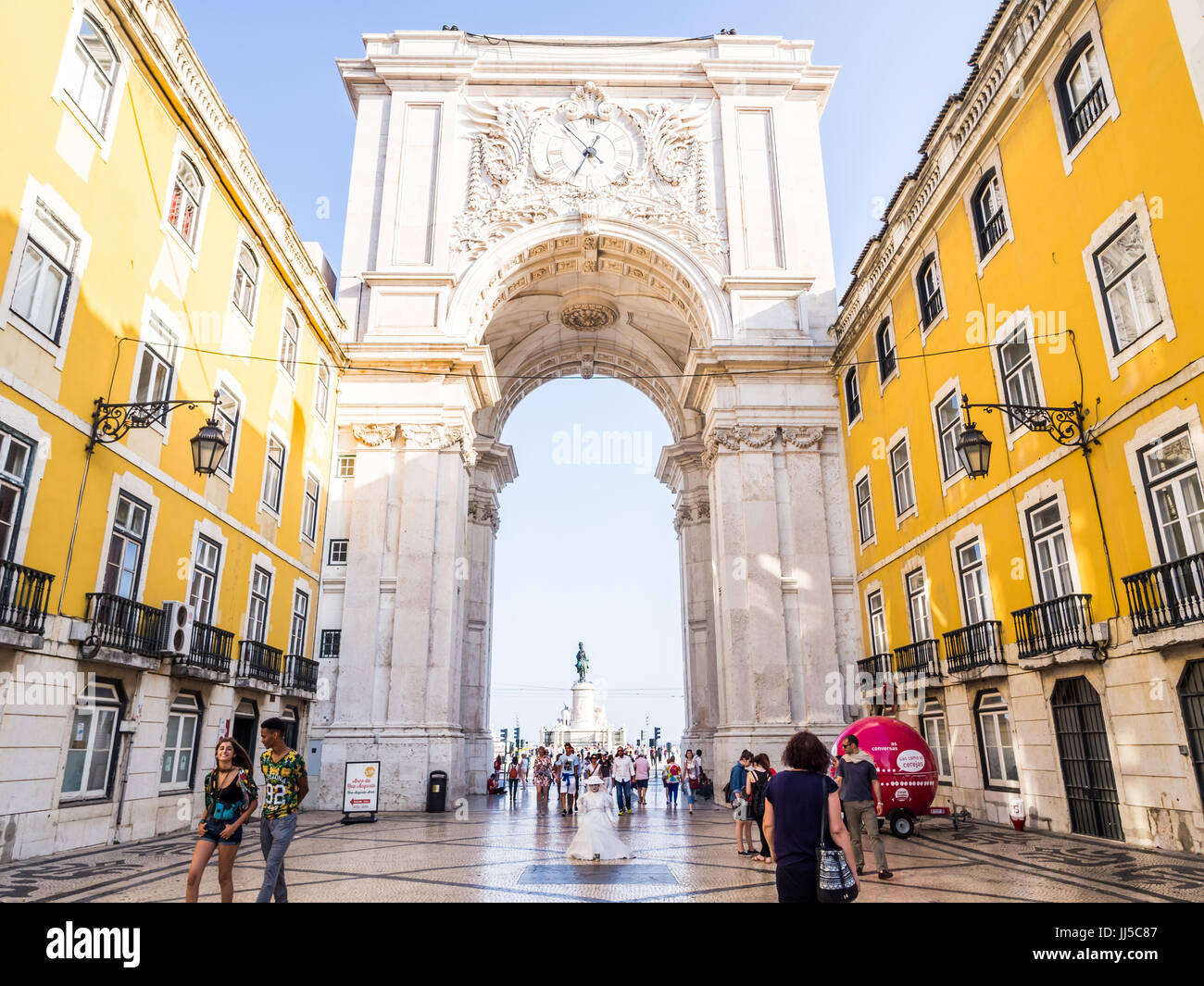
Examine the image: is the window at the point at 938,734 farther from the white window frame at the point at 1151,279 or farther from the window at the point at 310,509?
the window at the point at 310,509

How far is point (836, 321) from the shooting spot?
2322cm

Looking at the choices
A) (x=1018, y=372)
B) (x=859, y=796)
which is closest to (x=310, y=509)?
(x=859, y=796)

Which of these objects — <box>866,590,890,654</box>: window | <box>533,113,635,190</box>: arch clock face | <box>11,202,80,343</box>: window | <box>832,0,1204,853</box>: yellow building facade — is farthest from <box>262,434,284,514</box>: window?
<box>866,590,890,654</box>: window

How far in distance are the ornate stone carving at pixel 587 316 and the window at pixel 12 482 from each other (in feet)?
76.3

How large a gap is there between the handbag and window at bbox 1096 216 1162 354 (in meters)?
9.18

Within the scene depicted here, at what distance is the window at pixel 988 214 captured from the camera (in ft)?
47.4

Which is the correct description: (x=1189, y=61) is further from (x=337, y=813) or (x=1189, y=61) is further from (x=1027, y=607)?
(x=337, y=813)

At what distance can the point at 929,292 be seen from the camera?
17.5 meters

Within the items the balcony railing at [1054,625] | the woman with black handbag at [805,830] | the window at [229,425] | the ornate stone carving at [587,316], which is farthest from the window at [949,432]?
the ornate stone carving at [587,316]

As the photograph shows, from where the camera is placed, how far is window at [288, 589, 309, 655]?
19.8 meters

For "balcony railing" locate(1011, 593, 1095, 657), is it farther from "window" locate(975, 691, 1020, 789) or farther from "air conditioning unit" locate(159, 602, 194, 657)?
"air conditioning unit" locate(159, 602, 194, 657)
